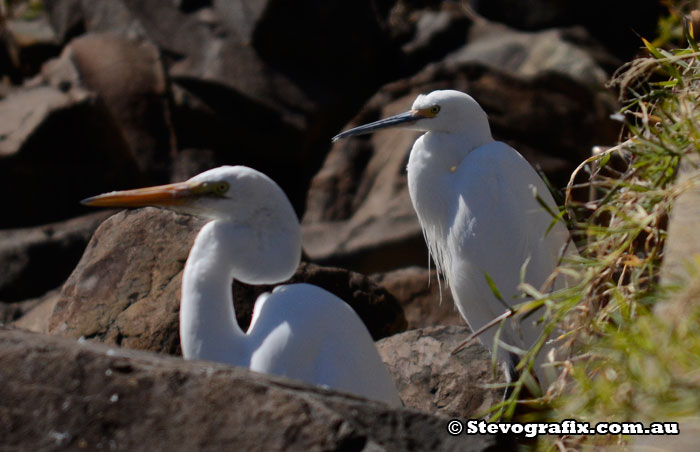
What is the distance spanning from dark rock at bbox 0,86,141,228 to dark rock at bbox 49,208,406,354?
341cm

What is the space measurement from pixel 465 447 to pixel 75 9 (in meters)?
8.09

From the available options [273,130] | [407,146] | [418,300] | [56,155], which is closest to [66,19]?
[273,130]

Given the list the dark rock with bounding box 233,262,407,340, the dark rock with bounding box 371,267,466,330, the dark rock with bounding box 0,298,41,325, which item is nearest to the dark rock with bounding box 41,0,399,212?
the dark rock with bounding box 0,298,41,325

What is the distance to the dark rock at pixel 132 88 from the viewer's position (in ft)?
26.0

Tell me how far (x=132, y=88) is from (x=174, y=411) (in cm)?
660

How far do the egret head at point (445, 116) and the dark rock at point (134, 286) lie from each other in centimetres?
68

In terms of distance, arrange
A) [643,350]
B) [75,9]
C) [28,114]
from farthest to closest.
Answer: [75,9], [28,114], [643,350]

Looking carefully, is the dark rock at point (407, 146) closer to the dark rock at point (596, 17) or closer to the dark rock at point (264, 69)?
the dark rock at point (264, 69)

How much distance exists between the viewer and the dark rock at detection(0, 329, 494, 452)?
5.76 ft

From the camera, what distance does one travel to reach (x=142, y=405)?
1.79 m

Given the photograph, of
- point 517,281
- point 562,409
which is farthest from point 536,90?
point 562,409

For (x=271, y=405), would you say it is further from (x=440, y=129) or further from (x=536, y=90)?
(x=536, y=90)

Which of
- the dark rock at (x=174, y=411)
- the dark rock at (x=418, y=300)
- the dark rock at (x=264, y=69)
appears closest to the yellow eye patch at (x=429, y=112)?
the dark rock at (x=418, y=300)

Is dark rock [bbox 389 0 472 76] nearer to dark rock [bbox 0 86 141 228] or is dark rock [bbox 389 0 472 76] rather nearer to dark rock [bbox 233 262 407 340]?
dark rock [bbox 0 86 141 228]
